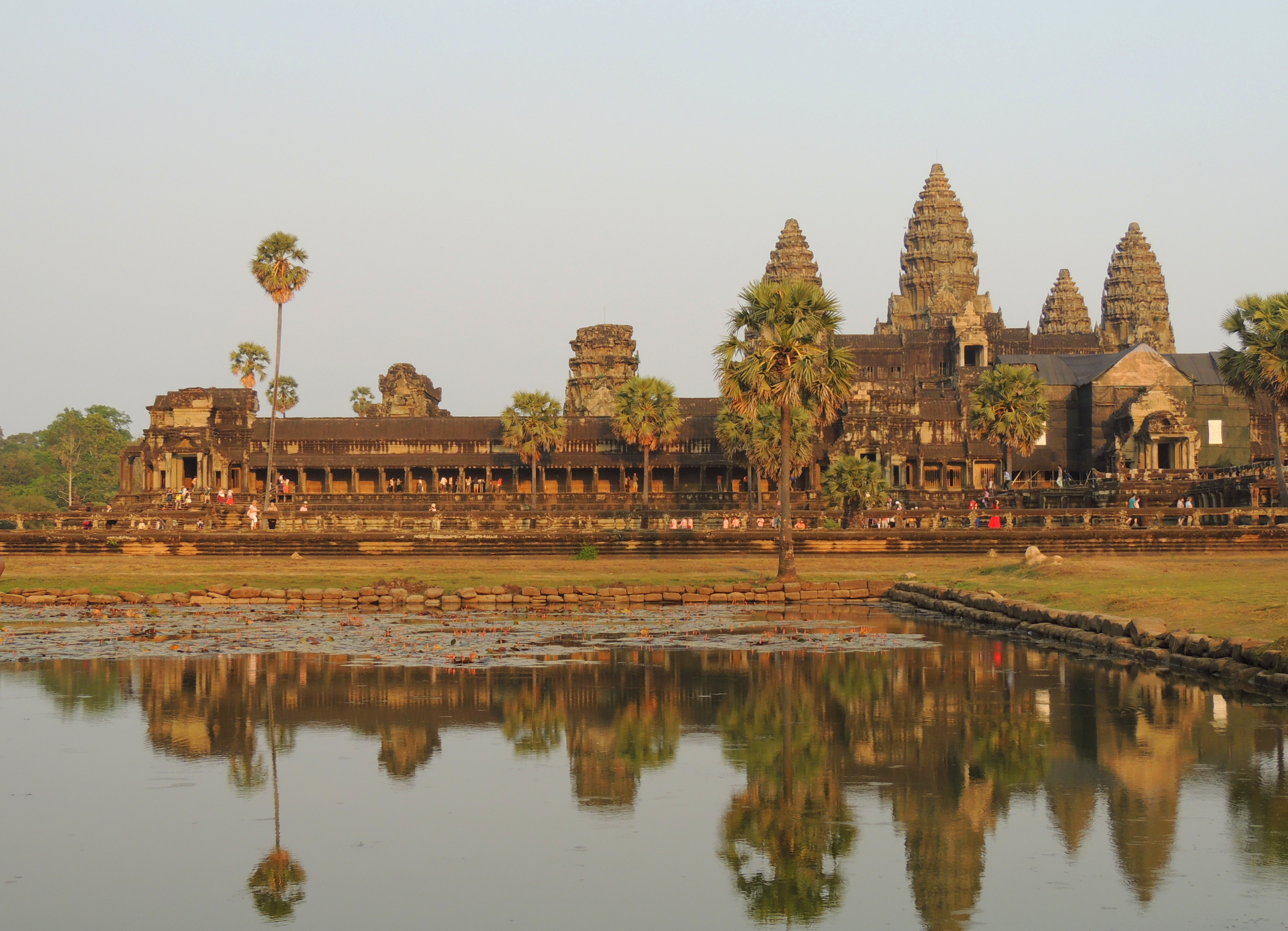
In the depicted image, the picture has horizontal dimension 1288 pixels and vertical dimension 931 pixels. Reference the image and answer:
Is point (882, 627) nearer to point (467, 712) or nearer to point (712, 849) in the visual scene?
point (467, 712)

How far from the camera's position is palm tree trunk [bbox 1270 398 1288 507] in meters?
45.5

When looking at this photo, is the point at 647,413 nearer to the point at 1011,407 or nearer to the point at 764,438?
the point at 764,438

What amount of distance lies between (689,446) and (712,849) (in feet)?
213

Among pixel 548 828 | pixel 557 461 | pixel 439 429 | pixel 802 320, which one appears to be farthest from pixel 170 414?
pixel 548 828

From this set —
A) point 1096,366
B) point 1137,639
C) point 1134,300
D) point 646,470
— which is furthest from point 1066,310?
point 1137,639

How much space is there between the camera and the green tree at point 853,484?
5156 centimetres

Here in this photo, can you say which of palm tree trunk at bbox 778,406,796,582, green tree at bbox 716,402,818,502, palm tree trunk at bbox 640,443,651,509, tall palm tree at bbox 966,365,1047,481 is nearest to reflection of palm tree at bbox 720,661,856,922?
palm tree trunk at bbox 778,406,796,582

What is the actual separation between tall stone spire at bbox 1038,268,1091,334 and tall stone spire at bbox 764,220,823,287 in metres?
26.2

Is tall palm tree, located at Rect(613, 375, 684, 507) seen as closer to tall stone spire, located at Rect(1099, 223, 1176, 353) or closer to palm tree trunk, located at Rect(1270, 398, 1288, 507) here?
palm tree trunk, located at Rect(1270, 398, 1288, 507)

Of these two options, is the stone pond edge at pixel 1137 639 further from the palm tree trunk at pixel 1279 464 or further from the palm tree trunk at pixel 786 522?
the palm tree trunk at pixel 1279 464

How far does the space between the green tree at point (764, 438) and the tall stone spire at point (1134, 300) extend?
174 feet

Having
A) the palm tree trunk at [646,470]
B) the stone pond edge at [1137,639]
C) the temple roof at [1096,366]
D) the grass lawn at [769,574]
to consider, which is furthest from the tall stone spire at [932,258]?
the stone pond edge at [1137,639]

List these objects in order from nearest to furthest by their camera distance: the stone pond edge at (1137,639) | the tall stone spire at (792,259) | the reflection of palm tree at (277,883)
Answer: the reflection of palm tree at (277,883), the stone pond edge at (1137,639), the tall stone spire at (792,259)

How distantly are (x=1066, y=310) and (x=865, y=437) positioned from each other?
59.2 m
